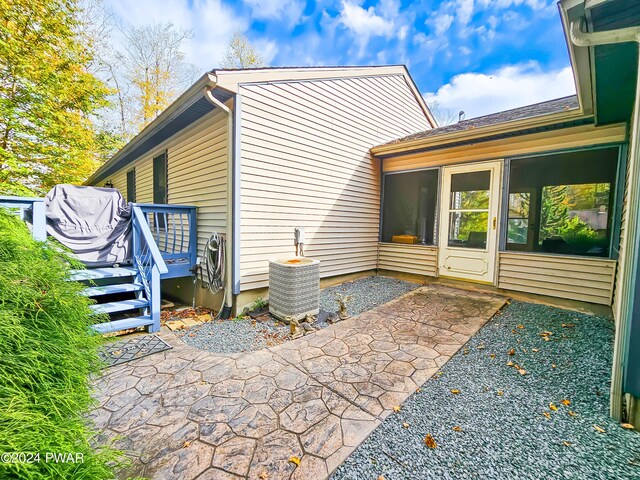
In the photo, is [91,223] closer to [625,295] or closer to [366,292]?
[366,292]

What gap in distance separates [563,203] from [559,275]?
120cm

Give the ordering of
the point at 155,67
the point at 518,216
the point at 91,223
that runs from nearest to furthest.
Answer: the point at 91,223
the point at 518,216
the point at 155,67

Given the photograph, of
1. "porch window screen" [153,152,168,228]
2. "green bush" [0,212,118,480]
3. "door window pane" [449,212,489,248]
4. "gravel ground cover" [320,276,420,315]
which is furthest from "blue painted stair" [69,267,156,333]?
"door window pane" [449,212,489,248]

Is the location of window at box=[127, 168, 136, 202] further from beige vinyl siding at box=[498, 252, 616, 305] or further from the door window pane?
beige vinyl siding at box=[498, 252, 616, 305]

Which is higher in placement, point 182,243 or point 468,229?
point 468,229

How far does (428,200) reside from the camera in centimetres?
572

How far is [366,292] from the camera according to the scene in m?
4.94

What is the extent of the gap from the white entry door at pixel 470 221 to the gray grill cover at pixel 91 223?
5599mm

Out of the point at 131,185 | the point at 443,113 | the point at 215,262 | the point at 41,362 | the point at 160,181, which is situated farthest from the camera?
the point at 443,113

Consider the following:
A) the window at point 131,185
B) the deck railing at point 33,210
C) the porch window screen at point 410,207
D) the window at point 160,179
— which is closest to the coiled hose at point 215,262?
the deck railing at point 33,210

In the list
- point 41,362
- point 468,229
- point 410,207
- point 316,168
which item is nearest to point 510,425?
point 41,362

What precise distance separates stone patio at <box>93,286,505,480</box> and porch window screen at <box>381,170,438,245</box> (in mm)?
2862

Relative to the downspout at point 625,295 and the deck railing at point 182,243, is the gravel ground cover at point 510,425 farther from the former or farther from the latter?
the deck railing at point 182,243

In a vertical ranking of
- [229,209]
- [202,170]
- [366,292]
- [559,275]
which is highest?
[202,170]
